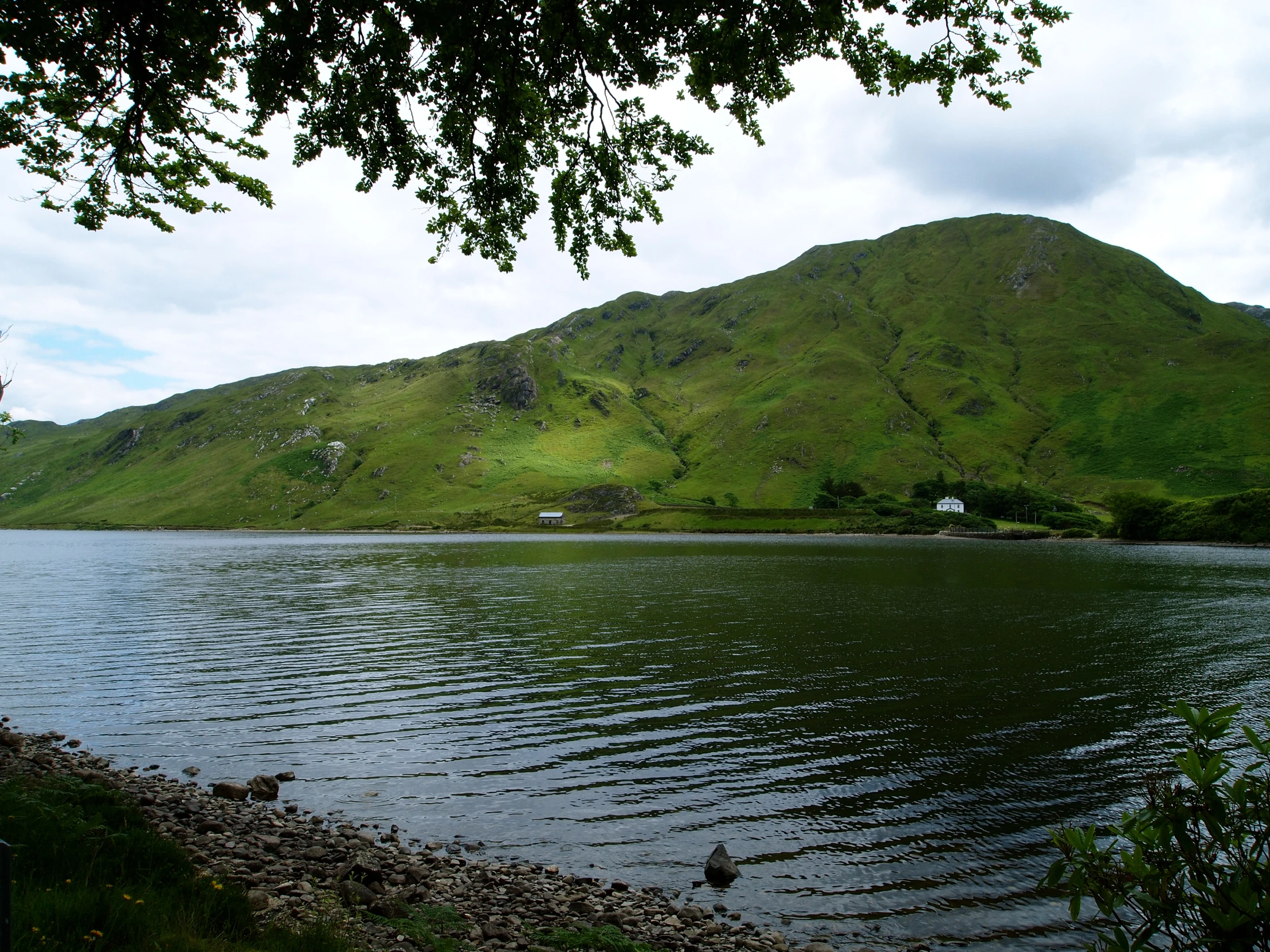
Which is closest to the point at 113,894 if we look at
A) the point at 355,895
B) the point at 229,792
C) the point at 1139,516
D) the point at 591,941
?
the point at 355,895

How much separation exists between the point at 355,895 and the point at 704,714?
1631 centimetres

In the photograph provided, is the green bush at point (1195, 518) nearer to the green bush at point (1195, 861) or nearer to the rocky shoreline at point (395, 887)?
the rocky shoreline at point (395, 887)

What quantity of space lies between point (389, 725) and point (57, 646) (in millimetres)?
28547

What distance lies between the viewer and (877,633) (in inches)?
1693

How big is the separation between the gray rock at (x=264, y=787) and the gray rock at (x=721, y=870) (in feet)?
39.4

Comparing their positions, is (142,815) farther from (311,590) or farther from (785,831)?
(311,590)

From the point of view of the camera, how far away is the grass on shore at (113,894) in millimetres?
7336

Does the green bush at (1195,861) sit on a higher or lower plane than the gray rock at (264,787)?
higher

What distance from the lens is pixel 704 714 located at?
2572 cm

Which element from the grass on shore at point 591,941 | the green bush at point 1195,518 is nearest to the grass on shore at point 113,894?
the grass on shore at point 591,941

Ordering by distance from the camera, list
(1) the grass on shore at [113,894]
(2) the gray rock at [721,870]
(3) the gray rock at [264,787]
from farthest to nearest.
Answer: (3) the gray rock at [264,787] → (2) the gray rock at [721,870] → (1) the grass on shore at [113,894]

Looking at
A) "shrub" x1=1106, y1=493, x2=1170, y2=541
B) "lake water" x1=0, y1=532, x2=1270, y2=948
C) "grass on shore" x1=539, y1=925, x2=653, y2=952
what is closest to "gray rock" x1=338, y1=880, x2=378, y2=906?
"grass on shore" x1=539, y1=925, x2=653, y2=952

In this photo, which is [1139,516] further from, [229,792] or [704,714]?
[229,792]

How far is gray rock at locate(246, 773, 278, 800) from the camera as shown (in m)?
17.7
